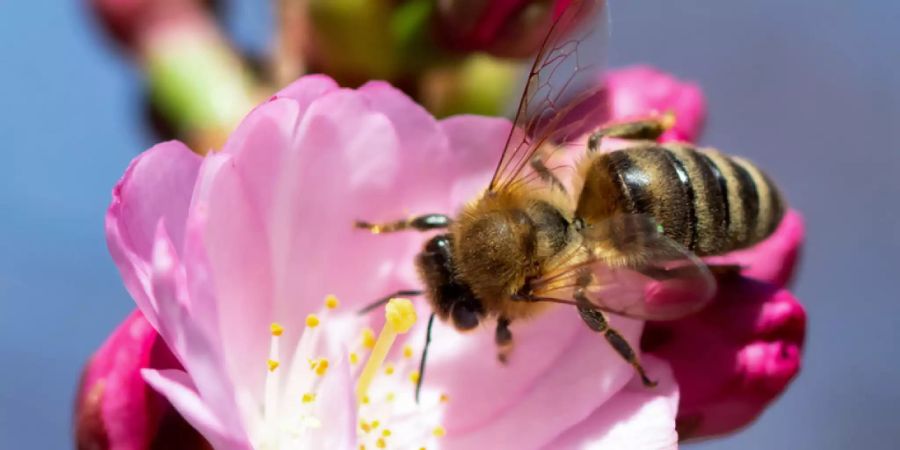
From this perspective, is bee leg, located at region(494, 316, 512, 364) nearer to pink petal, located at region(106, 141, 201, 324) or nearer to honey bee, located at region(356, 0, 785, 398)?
honey bee, located at region(356, 0, 785, 398)

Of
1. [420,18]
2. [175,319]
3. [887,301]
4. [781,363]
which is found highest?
[420,18]

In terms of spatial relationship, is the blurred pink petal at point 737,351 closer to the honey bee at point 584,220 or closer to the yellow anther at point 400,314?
the honey bee at point 584,220

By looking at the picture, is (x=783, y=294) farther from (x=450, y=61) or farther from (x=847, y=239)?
(x=847, y=239)

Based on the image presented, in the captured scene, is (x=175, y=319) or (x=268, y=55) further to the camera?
(x=268, y=55)

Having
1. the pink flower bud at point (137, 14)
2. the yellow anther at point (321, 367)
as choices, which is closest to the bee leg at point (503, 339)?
the yellow anther at point (321, 367)

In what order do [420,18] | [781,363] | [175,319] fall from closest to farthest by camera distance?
[175,319], [781,363], [420,18]

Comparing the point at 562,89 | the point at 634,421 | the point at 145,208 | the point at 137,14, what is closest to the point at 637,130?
the point at 562,89

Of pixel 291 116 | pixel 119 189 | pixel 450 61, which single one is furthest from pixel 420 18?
pixel 119 189
